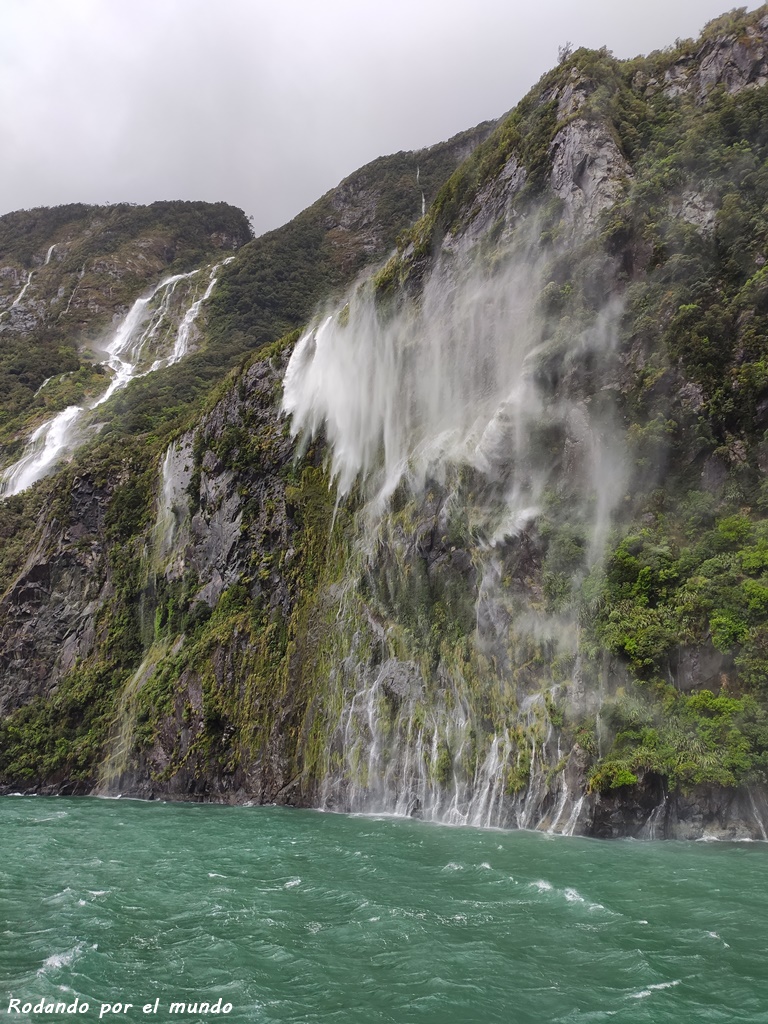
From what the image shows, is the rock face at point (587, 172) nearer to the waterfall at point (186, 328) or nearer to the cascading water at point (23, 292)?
the waterfall at point (186, 328)

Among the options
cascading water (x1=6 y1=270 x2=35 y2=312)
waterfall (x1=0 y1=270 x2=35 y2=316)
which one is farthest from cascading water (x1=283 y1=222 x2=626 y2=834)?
cascading water (x1=6 y1=270 x2=35 y2=312)

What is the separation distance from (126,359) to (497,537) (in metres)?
70.6

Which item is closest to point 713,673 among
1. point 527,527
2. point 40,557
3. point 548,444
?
point 527,527

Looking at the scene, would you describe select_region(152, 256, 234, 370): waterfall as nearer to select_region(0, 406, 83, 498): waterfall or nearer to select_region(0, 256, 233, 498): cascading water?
select_region(0, 256, 233, 498): cascading water

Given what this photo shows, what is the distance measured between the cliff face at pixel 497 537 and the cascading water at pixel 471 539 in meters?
0.12

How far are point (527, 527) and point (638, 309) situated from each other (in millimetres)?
8321

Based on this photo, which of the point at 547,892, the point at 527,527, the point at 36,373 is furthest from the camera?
the point at 36,373

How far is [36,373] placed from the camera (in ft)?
262

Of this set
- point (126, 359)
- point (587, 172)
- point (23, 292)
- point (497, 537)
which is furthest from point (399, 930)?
point (23, 292)

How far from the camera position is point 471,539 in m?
25.1

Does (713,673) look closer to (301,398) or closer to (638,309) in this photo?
(638,309)

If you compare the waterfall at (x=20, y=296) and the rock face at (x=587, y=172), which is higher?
the waterfall at (x=20, y=296)

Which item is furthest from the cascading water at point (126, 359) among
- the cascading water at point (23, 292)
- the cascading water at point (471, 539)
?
the cascading water at point (471, 539)

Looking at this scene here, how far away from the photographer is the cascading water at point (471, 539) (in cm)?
2141
